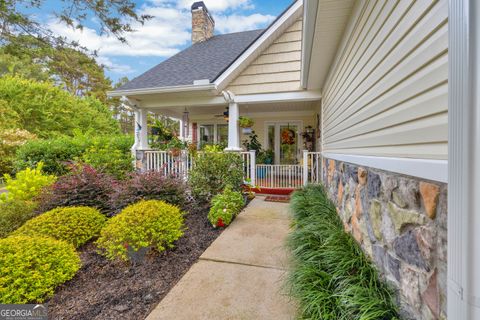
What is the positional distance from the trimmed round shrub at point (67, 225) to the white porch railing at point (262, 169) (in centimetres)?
269

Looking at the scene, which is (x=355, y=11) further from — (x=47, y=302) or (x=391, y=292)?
(x=47, y=302)

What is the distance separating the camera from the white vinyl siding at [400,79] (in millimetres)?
1137

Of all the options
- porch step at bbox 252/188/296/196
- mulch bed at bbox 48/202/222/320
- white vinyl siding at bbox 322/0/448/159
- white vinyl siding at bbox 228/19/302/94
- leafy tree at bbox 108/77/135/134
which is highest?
leafy tree at bbox 108/77/135/134

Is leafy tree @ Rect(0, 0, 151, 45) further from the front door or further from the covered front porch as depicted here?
the front door

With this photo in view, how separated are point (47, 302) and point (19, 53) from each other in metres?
5.62

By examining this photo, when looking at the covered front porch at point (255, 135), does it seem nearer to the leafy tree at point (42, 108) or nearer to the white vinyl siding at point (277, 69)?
the white vinyl siding at point (277, 69)

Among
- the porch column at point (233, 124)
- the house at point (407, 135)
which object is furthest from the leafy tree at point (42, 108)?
the house at point (407, 135)

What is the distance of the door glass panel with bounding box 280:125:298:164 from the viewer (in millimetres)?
9398

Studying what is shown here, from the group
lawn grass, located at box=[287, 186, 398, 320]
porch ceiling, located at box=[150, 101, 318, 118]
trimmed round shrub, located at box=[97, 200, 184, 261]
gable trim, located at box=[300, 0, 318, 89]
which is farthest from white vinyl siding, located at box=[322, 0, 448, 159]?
porch ceiling, located at box=[150, 101, 318, 118]

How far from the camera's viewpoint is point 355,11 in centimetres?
271

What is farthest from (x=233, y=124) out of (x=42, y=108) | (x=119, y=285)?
(x=42, y=108)

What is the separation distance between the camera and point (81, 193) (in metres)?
4.35

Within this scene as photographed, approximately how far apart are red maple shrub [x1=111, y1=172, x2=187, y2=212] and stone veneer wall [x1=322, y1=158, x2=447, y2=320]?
3420 millimetres

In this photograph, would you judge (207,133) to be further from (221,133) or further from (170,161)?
(170,161)
